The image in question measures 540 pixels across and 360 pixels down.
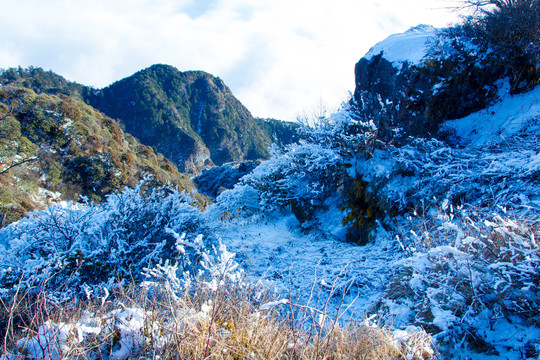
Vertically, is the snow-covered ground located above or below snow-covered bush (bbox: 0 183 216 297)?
below

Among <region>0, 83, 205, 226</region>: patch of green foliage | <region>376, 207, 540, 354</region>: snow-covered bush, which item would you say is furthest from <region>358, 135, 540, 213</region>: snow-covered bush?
<region>0, 83, 205, 226</region>: patch of green foliage

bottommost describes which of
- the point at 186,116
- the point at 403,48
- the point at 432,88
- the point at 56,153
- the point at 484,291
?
the point at 484,291

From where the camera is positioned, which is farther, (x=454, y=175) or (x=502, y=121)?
(x=502, y=121)

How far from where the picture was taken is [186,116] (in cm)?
6425

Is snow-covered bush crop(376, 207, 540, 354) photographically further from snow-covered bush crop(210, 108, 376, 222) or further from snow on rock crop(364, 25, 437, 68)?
snow on rock crop(364, 25, 437, 68)

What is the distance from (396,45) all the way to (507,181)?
522cm

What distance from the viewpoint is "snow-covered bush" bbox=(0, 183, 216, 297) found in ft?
14.9

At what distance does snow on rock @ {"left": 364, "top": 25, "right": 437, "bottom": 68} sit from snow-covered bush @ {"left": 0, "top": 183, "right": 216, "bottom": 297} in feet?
23.0

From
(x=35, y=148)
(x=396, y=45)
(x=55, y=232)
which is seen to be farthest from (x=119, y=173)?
(x=396, y=45)

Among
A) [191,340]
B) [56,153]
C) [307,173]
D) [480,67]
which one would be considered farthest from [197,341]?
[56,153]

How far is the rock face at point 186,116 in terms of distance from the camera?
5503cm

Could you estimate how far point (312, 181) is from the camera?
25.7 feet

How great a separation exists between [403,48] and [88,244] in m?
8.90

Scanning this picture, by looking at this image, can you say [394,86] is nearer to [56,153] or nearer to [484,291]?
[484,291]
